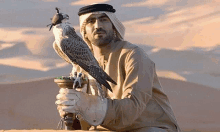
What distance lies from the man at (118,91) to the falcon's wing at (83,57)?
0.12 metres

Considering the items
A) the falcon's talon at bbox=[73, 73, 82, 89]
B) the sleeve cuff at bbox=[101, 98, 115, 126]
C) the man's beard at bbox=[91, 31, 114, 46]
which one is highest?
the man's beard at bbox=[91, 31, 114, 46]

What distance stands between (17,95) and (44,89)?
2.46 feet

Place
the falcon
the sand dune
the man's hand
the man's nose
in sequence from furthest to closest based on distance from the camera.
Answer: the sand dune → the man's nose → the falcon → the man's hand

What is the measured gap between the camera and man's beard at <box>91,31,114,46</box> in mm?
4621

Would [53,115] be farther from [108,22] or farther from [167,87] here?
[108,22]

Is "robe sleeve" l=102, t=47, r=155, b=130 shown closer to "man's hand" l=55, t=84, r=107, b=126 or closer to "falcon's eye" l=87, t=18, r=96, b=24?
"man's hand" l=55, t=84, r=107, b=126

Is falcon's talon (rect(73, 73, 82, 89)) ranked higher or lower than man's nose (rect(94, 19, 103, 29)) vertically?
lower

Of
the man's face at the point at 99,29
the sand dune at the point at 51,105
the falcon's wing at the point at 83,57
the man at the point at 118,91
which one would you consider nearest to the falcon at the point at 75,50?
the falcon's wing at the point at 83,57

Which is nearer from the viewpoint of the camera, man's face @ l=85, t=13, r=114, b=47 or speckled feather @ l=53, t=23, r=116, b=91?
speckled feather @ l=53, t=23, r=116, b=91

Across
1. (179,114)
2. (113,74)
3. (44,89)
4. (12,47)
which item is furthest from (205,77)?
(113,74)

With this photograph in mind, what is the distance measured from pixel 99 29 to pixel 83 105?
2.52 feet

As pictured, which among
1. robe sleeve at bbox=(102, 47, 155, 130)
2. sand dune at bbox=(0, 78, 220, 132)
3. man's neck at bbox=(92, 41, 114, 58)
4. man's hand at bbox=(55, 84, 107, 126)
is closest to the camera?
man's hand at bbox=(55, 84, 107, 126)

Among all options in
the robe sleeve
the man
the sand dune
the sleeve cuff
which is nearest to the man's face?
the man

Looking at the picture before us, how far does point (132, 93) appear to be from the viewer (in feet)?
14.0
